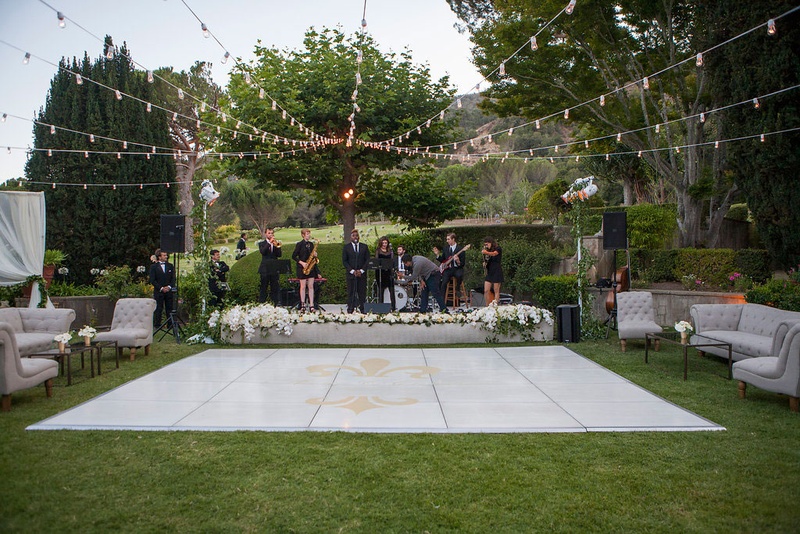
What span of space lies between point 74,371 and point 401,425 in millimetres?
5283

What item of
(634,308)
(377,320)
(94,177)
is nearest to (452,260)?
(377,320)

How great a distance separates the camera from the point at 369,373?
25.3 feet

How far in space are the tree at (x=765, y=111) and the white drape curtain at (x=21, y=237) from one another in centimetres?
1447

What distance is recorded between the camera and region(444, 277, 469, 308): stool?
44.2ft

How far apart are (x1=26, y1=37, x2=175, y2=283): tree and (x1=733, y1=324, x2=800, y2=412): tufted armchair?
520 inches

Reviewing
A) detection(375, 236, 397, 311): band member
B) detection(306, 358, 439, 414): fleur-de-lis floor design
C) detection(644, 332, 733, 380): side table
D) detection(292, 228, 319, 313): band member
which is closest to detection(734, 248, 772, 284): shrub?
detection(644, 332, 733, 380): side table

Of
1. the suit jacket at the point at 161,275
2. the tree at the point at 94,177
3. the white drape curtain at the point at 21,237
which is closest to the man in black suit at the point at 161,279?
the suit jacket at the point at 161,275

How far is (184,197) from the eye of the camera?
103ft

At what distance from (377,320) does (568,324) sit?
3.41 metres

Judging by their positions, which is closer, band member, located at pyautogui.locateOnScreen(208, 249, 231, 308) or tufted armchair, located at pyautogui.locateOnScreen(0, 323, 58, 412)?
tufted armchair, located at pyautogui.locateOnScreen(0, 323, 58, 412)

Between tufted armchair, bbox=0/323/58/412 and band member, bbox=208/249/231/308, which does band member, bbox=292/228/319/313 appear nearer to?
band member, bbox=208/249/231/308

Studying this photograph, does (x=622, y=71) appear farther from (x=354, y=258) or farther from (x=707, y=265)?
(x=354, y=258)

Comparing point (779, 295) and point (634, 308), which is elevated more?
point (779, 295)

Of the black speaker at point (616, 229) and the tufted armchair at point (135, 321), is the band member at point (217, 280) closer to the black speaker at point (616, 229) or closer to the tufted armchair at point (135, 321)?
the tufted armchair at point (135, 321)
